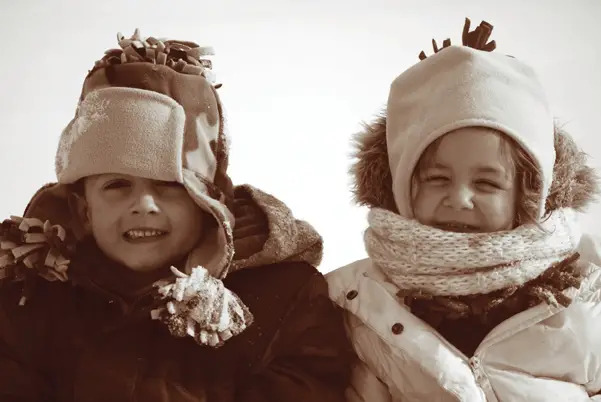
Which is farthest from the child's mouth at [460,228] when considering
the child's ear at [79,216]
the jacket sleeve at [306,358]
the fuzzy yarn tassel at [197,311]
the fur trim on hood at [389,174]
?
the child's ear at [79,216]

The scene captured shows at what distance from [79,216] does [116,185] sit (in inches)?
5.1

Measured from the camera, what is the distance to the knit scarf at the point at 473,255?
97 centimetres

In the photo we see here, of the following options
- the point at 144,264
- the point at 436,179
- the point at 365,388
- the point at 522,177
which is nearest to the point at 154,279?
the point at 144,264

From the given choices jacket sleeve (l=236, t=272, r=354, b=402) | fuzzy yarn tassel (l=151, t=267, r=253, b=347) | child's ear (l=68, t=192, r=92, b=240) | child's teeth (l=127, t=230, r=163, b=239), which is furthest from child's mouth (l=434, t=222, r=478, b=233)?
child's ear (l=68, t=192, r=92, b=240)

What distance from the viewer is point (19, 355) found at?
1.01 m

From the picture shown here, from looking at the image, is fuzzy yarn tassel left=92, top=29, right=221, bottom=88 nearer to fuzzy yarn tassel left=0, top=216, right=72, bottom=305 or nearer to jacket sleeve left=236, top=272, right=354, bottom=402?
fuzzy yarn tassel left=0, top=216, right=72, bottom=305

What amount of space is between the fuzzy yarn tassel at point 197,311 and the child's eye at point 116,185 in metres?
0.18

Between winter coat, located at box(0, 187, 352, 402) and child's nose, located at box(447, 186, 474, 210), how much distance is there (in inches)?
10.6

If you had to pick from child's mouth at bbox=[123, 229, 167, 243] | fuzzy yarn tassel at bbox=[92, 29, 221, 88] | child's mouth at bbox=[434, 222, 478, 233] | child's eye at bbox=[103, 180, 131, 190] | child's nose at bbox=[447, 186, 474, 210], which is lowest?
child's mouth at bbox=[434, 222, 478, 233]

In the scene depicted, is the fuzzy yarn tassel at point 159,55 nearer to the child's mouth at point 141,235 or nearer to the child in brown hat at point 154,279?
the child in brown hat at point 154,279

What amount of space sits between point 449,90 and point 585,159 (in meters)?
0.29

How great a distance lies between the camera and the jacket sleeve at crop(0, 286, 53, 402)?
3.24 ft

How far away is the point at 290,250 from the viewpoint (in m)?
1.09

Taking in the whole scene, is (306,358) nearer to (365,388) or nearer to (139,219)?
(365,388)
